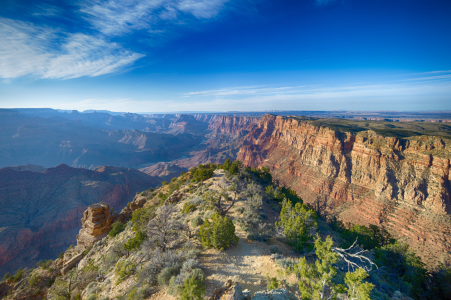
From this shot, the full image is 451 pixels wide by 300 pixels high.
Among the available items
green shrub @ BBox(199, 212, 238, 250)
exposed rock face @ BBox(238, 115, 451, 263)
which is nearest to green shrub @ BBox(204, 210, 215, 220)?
green shrub @ BBox(199, 212, 238, 250)

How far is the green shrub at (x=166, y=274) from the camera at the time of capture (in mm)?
9234

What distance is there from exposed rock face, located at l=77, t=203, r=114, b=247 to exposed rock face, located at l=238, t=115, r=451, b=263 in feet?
165

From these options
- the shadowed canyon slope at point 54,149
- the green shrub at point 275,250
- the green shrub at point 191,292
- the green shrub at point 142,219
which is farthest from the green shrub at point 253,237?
the shadowed canyon slope at point 54,149

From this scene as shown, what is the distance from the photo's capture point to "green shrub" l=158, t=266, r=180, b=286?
9.23 meters

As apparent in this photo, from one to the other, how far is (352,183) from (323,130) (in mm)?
27392

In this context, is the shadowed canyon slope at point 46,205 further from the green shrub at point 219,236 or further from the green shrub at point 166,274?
the green shrub at point 219,236

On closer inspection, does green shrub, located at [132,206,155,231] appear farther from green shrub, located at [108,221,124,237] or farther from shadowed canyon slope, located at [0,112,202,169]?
shadowed canyon slope, located at [0,112,202,169]

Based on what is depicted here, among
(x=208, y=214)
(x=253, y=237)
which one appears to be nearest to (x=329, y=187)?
Answer: (x=253, y=237)

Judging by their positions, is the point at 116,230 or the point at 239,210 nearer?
the point at 239,210

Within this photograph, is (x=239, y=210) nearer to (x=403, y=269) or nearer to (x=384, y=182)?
(x=403, y=269)

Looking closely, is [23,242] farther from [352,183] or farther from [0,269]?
[352,183]

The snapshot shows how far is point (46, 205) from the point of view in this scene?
61.8m

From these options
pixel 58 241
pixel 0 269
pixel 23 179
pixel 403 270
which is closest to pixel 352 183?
pixel 403 270

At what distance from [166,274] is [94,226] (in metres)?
25.5
